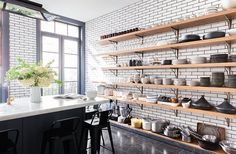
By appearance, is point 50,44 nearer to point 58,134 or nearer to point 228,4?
point 58,134

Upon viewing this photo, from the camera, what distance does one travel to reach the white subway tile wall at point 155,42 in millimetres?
3223

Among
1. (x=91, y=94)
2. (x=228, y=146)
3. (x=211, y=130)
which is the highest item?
(x=91, y=94)

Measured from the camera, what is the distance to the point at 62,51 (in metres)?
5.93

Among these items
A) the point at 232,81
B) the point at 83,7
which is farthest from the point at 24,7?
the point at 232,81

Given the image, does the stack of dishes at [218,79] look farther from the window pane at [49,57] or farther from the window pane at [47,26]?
the window pane at [47,26]

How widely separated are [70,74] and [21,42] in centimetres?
186

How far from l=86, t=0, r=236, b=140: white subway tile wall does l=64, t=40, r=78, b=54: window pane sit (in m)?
0.57

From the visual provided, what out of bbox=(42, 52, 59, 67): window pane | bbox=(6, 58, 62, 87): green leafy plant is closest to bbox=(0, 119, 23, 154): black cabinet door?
bbox=(6, 58, 62, 87): green leafy plant

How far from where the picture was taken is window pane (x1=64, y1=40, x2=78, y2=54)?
604cm

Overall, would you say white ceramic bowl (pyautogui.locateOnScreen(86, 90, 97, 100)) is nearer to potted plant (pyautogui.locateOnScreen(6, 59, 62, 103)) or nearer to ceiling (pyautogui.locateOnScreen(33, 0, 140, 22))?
potted plant (pyautogui.locateOnScreen(6, 59, 62, 103))

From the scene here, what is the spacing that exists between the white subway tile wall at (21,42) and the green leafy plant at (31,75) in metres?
2.51

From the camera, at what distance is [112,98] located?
15.2 feet

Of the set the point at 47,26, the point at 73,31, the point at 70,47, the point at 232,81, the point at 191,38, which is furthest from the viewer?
the point at 73,31

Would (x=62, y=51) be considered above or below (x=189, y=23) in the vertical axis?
below
